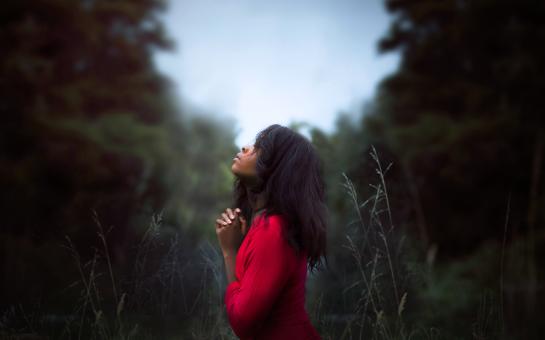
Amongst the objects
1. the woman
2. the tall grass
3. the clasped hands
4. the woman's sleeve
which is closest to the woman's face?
the woman

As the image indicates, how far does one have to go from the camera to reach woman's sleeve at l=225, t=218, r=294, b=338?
5.85 ft

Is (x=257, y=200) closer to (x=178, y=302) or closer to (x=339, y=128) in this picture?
(x=178, y=302)

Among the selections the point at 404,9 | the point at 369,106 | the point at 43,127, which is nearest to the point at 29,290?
the point at 43,127

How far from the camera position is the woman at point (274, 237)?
5.91 feet

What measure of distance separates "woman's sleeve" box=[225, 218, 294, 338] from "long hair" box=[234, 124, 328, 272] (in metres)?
0.07

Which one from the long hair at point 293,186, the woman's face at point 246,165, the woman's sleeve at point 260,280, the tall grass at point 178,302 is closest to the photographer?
the woman's sleeve at point 260,280

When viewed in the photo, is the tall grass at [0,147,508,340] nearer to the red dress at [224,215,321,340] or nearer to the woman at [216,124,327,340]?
the woman at [216,124,327,340]

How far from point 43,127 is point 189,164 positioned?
3860 mm

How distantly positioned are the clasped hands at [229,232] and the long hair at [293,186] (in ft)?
0.41

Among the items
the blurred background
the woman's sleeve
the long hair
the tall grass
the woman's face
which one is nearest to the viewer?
the woman's sleeve

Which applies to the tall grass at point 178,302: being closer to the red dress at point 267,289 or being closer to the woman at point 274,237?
the woman at point 274,237

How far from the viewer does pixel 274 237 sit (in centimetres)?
183

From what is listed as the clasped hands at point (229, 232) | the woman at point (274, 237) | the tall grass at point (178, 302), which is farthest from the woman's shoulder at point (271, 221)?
the tall grass at point (178, 302)

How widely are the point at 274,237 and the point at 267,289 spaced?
168 mm
